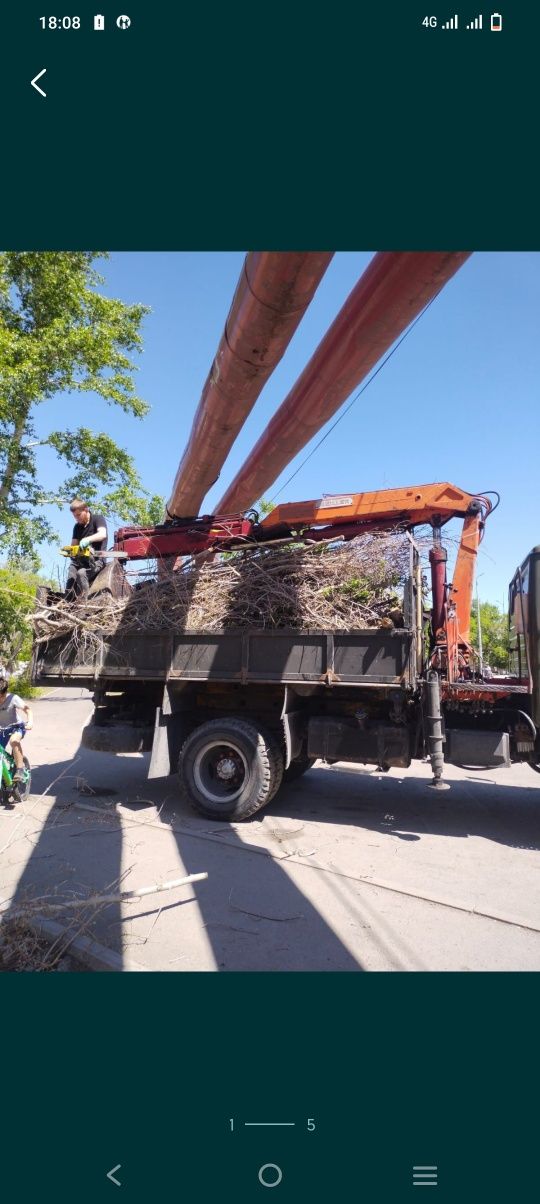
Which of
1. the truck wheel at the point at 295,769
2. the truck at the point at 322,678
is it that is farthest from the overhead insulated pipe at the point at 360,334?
the truck wheel at the point at 295,769

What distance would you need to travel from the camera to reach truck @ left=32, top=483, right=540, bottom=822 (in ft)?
19.2

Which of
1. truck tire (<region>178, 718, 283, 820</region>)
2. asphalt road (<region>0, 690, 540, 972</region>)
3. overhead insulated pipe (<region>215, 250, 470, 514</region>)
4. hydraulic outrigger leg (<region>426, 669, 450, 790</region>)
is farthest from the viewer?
truck tire (<region>178, 718, 283, 820</region>)

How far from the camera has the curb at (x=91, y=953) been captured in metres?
3.04

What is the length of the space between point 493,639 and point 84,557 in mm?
13433

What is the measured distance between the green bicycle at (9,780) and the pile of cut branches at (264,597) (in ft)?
4.00

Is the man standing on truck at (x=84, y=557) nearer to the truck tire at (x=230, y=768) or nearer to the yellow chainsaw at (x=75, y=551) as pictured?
the yellow chainsaw at (x=75, y=551)

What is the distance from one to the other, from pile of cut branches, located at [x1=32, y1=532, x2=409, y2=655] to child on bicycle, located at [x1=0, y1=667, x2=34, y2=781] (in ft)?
2.87

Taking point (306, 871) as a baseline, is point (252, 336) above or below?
above

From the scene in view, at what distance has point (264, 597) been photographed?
6.51 m

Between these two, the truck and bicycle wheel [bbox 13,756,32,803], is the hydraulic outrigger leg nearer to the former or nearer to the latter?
the truck

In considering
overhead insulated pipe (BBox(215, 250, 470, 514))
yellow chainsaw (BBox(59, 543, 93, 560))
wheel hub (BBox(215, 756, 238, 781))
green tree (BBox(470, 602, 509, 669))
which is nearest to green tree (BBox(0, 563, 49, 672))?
yellow chainsaw (BBox(59, 543, 93, 560))

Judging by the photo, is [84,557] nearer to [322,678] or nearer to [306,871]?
[322,678]

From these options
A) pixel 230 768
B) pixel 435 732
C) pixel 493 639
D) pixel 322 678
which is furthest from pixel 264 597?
pixel 493 639

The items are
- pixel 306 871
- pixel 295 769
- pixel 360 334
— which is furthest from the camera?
pixel 295 769
